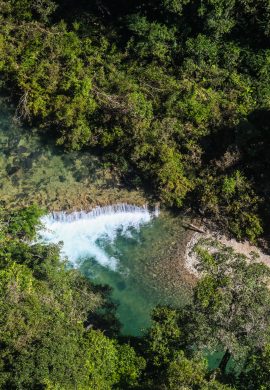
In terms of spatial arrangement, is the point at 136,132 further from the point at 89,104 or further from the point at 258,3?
the point at 258,3

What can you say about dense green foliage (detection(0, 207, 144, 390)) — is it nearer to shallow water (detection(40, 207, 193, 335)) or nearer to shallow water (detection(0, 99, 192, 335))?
shallow water (detection(40, 207, 193, 335))

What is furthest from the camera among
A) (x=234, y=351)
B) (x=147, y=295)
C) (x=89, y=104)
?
(x=89, y=104)

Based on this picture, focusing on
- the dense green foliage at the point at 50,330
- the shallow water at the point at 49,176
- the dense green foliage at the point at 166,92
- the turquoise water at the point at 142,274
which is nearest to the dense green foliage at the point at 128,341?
the dense green foliage at the point at 50,330

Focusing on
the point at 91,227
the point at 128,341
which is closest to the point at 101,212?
the point at 91,227

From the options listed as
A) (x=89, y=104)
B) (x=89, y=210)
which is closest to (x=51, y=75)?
(x=89, y=104)

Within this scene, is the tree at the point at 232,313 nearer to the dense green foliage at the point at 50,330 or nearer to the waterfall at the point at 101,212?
the dense green foliage at the point at 50,330

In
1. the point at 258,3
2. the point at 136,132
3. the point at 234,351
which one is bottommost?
the point at 234,351

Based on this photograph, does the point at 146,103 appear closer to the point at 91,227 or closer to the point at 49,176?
the point at 49,176
